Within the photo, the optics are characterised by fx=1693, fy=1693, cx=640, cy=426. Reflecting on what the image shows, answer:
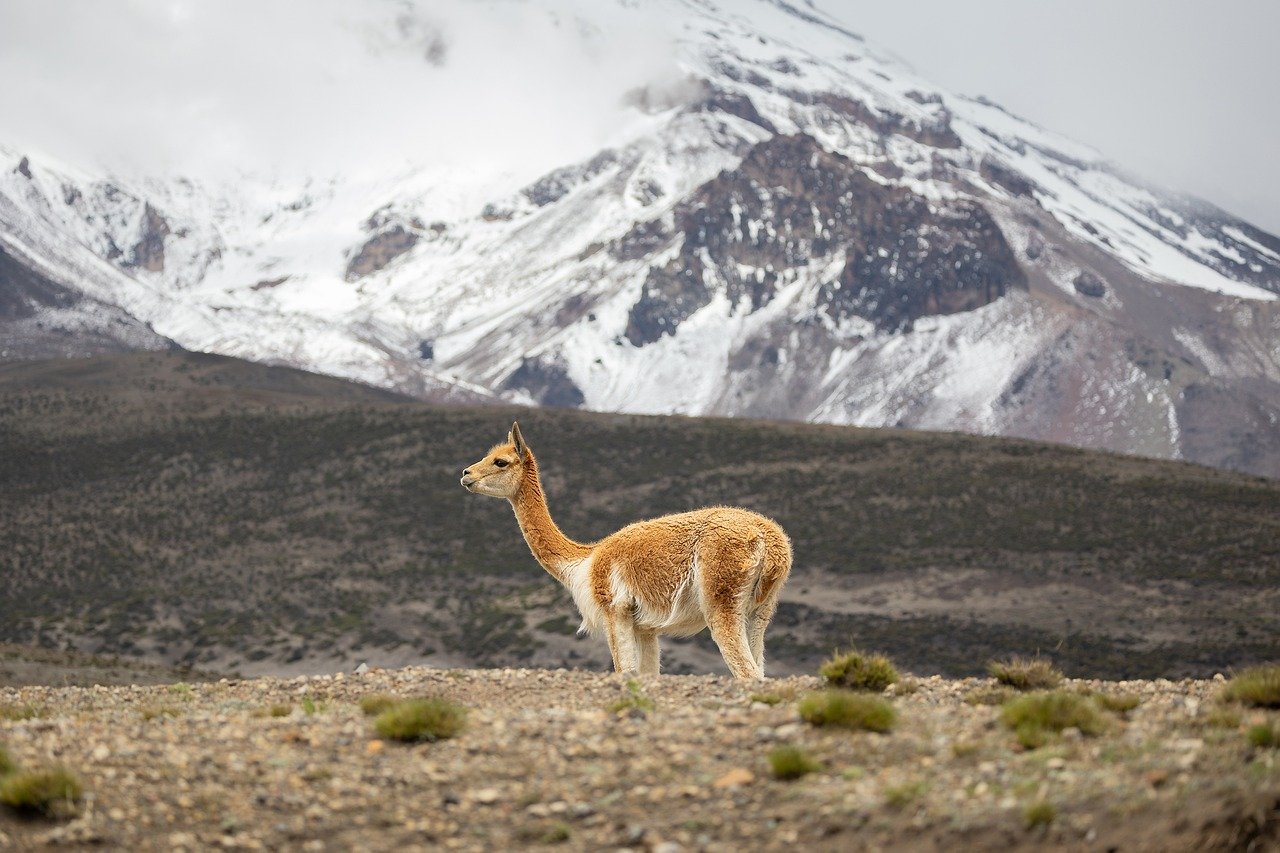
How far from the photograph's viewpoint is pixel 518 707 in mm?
15516

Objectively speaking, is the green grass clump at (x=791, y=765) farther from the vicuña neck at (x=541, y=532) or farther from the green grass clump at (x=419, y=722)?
the vicuña neck at (x=541, y=532)

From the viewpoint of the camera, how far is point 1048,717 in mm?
12367

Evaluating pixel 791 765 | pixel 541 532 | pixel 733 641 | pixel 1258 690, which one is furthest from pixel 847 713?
pixel 541 532

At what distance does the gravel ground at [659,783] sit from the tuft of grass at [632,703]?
0.57 feet

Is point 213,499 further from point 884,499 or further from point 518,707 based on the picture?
point 518,707

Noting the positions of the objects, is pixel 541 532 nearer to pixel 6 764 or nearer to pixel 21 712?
pixel 21 712

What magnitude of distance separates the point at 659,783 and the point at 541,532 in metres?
7.94

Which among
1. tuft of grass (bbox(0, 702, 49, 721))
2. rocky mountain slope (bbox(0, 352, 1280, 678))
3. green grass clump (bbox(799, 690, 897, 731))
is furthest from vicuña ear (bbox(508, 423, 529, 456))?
rocky mountain slope (bbox(0, 352, 1280, 678))

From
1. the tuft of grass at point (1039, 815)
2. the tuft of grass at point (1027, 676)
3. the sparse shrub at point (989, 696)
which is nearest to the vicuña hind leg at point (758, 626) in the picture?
the tuft of grass at point (1027, 676)

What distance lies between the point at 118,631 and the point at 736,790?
3101 inches

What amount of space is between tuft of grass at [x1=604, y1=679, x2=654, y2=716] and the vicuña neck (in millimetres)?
3152

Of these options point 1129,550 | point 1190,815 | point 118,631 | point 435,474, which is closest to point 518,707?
point 1190,815

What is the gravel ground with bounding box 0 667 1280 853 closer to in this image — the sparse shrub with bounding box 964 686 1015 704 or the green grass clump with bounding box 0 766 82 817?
the green grass clump with bounding box 0 766 82 817

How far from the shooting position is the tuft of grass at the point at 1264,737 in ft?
36.8
